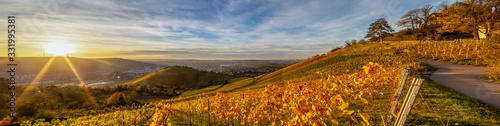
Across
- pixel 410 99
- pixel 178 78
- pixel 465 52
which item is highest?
pixel 465 52

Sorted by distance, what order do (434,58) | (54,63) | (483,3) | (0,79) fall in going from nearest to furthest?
1. (434,58)
2. (0,79)
3. (483,3)
4. (54,63)

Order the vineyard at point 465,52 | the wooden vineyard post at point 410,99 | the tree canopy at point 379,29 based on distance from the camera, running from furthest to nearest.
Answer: the tree canopy at point 379,29 → the vineyard at point 465,52 → the wooden vineyard post at point 410,99

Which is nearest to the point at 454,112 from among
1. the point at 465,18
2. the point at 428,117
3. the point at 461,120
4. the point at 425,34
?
the point at 461,120

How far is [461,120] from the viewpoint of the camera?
15.0 ft

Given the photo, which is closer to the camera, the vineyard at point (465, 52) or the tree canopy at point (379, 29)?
the vineyard at point (465, 52)

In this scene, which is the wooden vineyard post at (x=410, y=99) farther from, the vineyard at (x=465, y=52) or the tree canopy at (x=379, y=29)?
the tree canopy at (x=379, y=29)

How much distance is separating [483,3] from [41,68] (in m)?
189

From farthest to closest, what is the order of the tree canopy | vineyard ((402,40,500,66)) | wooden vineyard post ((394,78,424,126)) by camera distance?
the tree canopy < vineyard ((402,40,500,66)) < wooden vineyard post ((394,78,424,126))

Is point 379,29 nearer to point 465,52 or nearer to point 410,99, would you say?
point 465,52

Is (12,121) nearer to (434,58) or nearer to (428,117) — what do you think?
(428,117)

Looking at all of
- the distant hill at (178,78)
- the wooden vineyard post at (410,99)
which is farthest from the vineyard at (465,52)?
the distant hill at (178,78)

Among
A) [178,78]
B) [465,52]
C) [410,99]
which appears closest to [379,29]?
[465,52]

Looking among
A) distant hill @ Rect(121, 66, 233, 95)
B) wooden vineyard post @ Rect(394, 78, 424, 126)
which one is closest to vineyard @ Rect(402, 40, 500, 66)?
wooden vineyard post @ Rect(394, 78, 424, 126)

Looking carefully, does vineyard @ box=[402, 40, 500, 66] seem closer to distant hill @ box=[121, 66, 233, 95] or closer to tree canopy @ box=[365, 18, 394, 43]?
tree canopy @ box=[365, 18, 394, 43]
